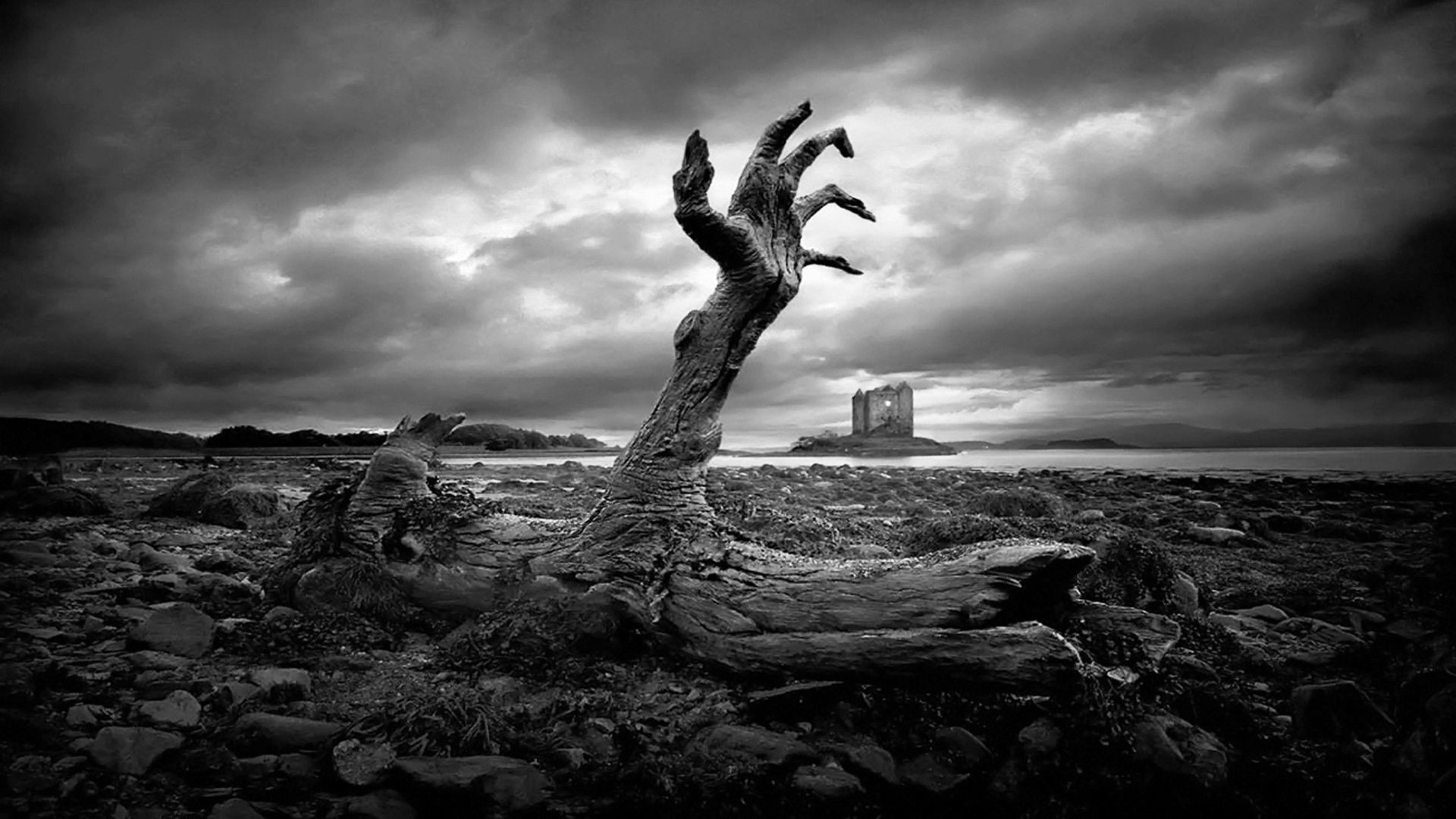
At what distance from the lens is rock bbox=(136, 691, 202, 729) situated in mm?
4672

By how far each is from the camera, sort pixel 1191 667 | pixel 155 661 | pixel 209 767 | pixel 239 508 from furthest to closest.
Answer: pixel 239 508 < pixel 1191 667 < pixel 155 661 < pixel 209 767

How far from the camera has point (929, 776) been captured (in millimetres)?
4277

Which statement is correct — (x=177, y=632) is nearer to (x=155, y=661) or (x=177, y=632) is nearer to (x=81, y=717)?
(x=155, y=661)

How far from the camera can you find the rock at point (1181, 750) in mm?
4195

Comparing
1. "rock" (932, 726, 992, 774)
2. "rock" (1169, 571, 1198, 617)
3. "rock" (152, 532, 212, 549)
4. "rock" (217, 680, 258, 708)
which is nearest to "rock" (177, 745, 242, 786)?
"rock" (217, 680, 258, 708)

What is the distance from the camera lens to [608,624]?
20.9ft

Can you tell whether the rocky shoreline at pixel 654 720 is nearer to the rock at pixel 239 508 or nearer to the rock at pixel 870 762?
the rock at pixel 870 762

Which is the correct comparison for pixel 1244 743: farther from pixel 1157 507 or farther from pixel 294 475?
pixel 294 475

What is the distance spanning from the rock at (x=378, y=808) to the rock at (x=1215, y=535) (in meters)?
16.4

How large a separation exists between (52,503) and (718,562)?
60.3 feet

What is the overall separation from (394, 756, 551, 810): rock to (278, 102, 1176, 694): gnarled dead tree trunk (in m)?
2.09

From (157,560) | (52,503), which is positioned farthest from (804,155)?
(52,503)

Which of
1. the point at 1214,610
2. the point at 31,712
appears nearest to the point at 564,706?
the point at 31,712

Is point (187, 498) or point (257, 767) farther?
point (187, 498)
